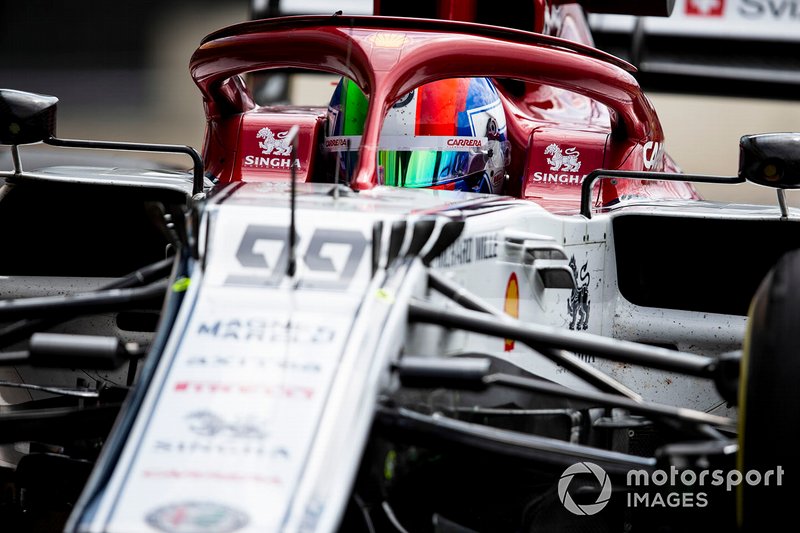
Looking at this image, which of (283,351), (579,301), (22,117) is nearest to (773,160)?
(579,301)

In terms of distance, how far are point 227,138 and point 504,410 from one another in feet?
6.19

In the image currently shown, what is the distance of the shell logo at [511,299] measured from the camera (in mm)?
2939

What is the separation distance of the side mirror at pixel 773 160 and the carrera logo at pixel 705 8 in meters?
8.84

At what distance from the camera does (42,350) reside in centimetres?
230

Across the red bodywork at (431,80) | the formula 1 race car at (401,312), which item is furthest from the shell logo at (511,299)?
the red bodywork at (431,80)

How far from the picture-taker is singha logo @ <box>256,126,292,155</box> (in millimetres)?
4125

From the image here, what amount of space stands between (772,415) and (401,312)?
0.75 metres

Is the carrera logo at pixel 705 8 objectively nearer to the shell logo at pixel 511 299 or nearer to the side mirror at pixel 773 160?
the side mirror at pixel 773 160

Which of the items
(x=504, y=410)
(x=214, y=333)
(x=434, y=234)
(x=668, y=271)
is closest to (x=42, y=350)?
(x=214, y=333)

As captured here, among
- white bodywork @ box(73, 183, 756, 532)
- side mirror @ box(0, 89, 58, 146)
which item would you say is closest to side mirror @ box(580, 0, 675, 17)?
white bodywork @ box(73, 183, 756, 532)

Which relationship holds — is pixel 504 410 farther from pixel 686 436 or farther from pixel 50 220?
pixel 50 220

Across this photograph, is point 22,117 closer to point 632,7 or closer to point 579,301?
point 579,301

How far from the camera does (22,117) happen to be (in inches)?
130

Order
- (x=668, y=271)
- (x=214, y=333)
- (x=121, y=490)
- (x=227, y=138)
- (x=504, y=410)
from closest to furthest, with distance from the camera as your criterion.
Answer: (x=121, y=490)
(x=214, y=333)
(x=504, y=410)
(x=668, y=271)
(x=227, y=138)
